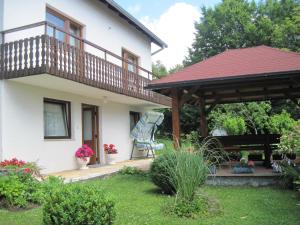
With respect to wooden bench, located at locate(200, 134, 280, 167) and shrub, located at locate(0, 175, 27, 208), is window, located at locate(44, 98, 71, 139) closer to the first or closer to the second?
shrub, located at locate(0, 175, 27, 208)

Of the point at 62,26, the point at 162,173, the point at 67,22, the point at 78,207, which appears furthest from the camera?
the point at 67,22

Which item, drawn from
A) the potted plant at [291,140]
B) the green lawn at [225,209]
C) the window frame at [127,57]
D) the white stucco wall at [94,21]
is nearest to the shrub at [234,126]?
the white stucco wall at [94,21]

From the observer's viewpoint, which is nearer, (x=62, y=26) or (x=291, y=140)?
(x=291, y=140)

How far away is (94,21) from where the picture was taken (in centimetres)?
1377

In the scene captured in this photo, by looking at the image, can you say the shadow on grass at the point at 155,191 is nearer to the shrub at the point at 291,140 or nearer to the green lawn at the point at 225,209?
the green lawn at the point at 225,209

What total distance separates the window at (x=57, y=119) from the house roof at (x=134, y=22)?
4818mm

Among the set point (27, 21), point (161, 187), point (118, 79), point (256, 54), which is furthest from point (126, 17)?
point (161, 187)

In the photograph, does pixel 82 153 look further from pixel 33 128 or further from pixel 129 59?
pixel 129 59

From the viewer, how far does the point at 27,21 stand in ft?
33.7

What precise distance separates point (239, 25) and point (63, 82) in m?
21.9

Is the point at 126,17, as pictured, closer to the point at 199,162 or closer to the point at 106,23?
the point at 106,23

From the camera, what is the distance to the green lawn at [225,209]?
5164 mm

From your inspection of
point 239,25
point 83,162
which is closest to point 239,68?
point 83,162

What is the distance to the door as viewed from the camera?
13773 mm
